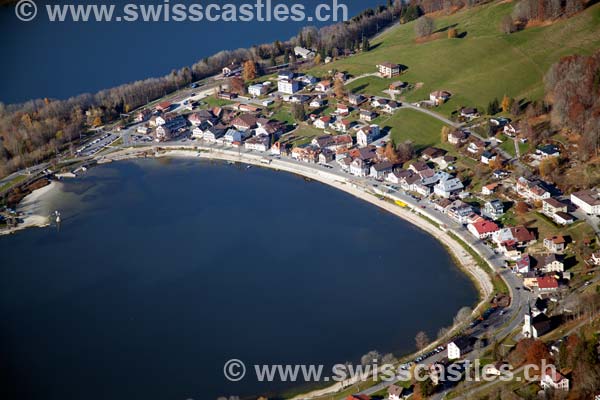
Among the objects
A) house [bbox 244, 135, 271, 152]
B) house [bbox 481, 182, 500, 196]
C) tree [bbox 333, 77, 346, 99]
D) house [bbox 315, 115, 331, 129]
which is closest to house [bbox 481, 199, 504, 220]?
house [bbox 481, 182, 500, 196]

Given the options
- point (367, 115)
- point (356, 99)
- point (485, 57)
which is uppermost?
point (485, 57)

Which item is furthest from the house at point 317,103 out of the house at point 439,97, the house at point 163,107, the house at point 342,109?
the house at point 163,107

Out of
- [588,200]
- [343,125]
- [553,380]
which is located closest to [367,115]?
[343,125]

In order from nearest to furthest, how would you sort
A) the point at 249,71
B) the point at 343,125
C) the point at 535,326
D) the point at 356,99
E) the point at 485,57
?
1. the point at 535,326
2. the point at 343,125
3. the point at 356,99
4. the point at 485,57
5. the point at 249,71

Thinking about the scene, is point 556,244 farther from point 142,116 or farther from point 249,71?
point 249,71

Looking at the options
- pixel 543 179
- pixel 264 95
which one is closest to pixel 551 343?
pixel 543 179
